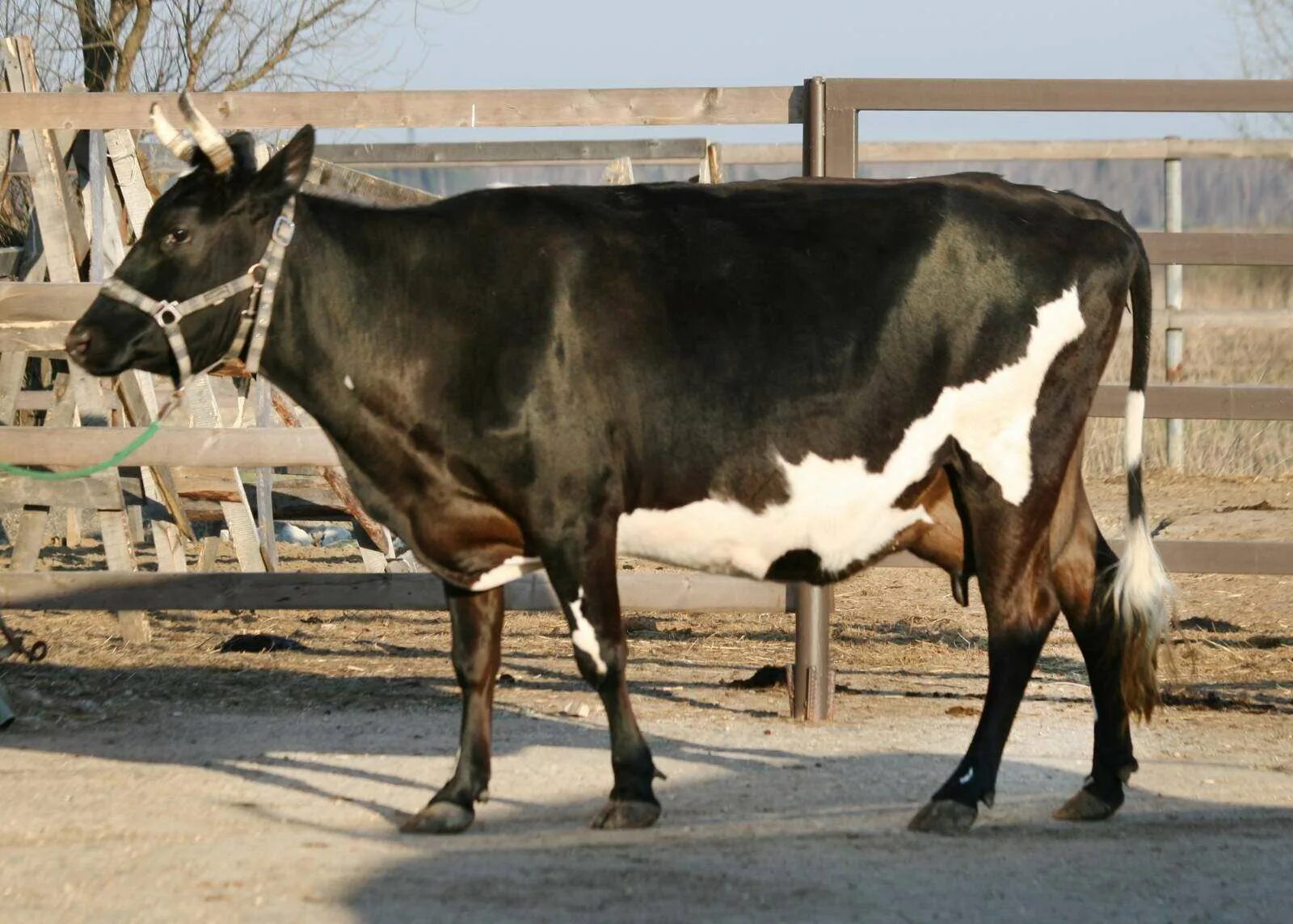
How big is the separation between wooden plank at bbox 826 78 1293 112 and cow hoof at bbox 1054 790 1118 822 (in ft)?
8.49

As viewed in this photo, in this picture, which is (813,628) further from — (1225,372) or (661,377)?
(1225,372)

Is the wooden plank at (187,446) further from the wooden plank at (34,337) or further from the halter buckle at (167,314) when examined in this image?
the halter buckle at (167,314)

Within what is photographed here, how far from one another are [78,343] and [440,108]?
7.37 ft

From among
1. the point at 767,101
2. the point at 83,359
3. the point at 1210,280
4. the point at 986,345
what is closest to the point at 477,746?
the point at 83,359

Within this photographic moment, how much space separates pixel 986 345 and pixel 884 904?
1.70 meters

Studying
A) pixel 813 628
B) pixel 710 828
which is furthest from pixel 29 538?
pixel 710 828

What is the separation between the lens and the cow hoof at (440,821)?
4883 mm

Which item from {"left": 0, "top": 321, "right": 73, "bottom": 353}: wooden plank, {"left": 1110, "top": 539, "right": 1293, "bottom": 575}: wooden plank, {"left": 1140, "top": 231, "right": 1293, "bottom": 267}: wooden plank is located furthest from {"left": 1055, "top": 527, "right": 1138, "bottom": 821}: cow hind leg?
{"left": 0, "top": 321, "right": 73, "bottom": 353}: wooden plank

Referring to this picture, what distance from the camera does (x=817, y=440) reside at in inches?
197

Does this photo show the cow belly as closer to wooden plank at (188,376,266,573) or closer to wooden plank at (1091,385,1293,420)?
wooden plank at (1091,385,1293,420)

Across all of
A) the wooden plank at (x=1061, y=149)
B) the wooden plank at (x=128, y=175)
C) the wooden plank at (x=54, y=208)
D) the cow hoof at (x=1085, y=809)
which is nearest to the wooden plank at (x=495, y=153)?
the wooden plank at (x=1061, y=149)

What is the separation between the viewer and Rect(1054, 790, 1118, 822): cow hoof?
16.4 ft

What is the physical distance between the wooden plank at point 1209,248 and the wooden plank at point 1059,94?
50cm

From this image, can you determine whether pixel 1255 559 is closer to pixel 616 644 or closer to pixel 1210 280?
pixel 616 644
